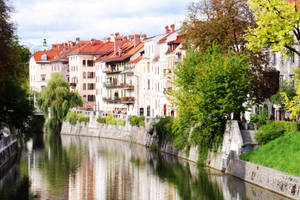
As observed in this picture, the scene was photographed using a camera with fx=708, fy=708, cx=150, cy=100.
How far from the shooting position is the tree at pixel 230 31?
54.2 metres

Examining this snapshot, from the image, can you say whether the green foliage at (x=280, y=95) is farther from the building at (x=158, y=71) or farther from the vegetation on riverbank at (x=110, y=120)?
the vegetation on riverbank at (x=110, y=120)

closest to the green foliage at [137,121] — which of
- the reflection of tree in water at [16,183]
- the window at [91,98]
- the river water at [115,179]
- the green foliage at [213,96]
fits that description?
the river water at [115,179]

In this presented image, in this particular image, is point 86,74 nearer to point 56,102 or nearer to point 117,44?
point 117,44

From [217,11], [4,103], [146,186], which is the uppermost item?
[217,11]

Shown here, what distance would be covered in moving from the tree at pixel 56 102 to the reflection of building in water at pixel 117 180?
114 feet

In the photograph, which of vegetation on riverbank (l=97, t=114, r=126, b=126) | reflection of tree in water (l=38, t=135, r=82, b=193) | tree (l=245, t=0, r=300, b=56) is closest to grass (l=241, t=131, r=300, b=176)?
tree (l=245, t=0, r=300, b=56)

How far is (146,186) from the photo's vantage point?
154 ft

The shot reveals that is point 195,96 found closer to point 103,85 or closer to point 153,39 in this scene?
point 153,39

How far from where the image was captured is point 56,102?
10556 centimetres

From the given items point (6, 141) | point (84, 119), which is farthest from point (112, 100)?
point (6, 141)

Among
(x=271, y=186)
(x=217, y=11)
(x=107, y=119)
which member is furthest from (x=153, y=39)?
(x=271, y=186)

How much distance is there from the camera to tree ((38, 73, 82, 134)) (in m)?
105

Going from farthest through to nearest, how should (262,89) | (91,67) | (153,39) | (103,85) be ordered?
1. (91,67)
2. (103,85)
3. (153,39)
4. (262,89)

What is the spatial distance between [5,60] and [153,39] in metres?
47.4
